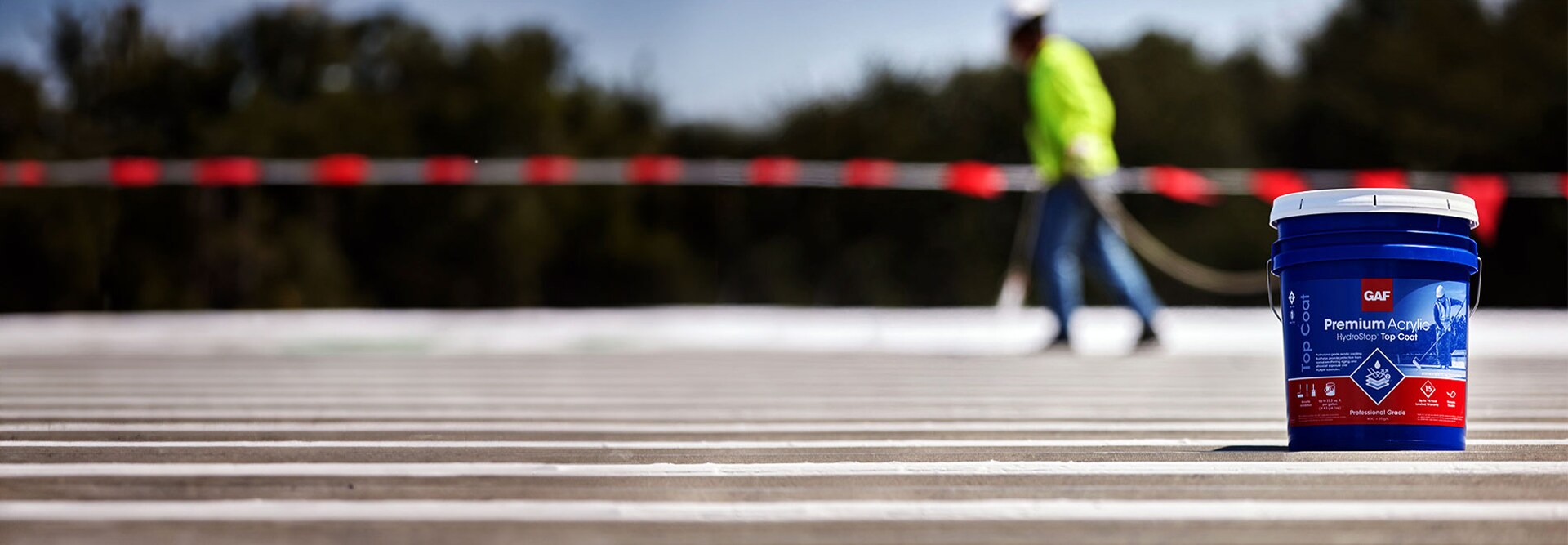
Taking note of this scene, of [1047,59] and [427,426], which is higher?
[1047,59]

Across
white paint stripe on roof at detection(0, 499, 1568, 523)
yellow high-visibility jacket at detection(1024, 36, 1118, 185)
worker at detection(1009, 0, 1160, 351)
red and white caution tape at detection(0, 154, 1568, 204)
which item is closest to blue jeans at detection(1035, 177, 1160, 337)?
worker at detection(1009, 0, 1160, 351)

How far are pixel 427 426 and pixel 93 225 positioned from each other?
52.7 ft

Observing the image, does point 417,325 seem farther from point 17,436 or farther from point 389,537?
point 389,537

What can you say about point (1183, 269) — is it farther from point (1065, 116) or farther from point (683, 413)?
point (683, 413)

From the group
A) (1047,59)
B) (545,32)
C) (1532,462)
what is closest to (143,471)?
(1532,462)

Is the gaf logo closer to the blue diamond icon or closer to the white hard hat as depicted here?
the blue diamond icon

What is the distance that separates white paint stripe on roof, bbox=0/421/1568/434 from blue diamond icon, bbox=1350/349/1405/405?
0.96 m

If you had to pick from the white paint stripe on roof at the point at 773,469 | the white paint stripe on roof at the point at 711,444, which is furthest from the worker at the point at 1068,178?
the white paint stripe on roof at the point at 773,469

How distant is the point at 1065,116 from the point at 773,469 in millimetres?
7325

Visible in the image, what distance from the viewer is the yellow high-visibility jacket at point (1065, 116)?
1062 cm

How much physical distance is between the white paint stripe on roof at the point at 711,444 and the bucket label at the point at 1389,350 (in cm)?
44

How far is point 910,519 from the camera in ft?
9.44

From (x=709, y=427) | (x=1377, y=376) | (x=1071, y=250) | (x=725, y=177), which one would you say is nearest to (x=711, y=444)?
(x=709, y=427)

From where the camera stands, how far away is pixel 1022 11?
11.0 m
